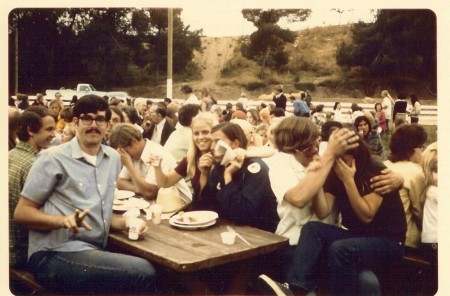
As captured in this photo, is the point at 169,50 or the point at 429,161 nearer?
the point at 429,161

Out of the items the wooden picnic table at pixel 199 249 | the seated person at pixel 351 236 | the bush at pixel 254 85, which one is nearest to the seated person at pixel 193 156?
the bush at pixel 254 85

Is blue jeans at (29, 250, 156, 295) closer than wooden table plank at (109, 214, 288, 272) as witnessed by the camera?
No

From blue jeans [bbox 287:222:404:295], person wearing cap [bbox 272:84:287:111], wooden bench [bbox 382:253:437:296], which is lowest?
wooden bench [bbox 382:253:437:296]

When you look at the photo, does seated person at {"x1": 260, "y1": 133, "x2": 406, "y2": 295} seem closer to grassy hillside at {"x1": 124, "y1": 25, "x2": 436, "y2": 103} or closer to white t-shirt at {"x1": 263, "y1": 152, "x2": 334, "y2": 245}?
white t-shirt at {"x1": 263, "y1": 152, "x2": 334, "y2": 245}

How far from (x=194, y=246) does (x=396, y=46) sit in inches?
46.4

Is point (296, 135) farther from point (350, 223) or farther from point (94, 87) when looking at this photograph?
point (94, 87)

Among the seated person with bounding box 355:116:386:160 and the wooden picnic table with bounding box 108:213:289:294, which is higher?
the seated person with bounding box 355:116:386:160

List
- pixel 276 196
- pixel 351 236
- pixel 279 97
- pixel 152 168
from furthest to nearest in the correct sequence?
pixel 152 168 → pixel 279 97 → pixel 276 196 → pixel 351 236

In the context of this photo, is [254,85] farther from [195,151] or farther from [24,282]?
[24,282]

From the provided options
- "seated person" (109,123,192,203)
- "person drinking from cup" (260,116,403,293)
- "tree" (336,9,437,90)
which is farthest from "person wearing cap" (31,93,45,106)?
"tree" (336,9,437,90)

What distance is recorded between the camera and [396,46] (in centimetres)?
177

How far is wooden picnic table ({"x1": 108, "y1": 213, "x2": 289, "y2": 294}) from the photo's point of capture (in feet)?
4.53

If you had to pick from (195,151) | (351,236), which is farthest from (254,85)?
(351,236)

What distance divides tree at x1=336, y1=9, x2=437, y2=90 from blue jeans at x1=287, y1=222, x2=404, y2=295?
2.17ft
